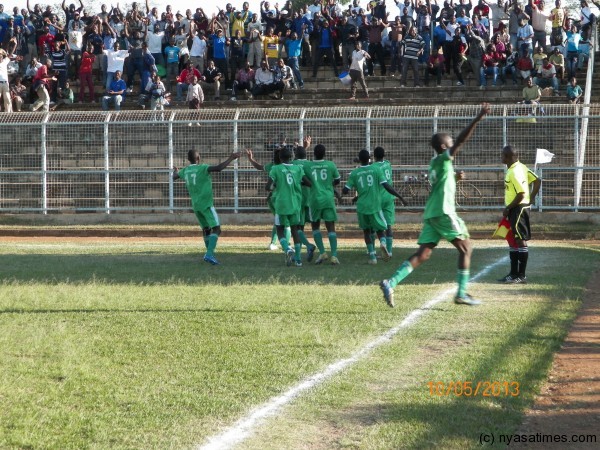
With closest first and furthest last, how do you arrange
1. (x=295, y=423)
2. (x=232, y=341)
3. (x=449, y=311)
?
(x=295, y=423) → (x=232, y=341) → (x=449, y=311)

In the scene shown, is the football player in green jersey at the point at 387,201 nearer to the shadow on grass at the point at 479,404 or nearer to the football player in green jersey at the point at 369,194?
the football player in green jersey at the point at 369,194

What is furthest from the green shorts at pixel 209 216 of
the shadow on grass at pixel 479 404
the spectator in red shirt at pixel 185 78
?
the spectator in red shirt at pixel 185 78

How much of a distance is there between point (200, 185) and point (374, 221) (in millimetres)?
3006

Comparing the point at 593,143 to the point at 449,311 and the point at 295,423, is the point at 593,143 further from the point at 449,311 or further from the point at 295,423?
the point at 295,423

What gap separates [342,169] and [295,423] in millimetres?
20024

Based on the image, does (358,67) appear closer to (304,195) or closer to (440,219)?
(304,195)

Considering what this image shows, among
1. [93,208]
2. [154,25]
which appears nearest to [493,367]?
[93,208]

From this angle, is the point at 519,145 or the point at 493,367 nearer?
the point at 493,367

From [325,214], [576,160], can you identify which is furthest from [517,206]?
[576,160]

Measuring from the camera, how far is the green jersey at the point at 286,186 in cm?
1672

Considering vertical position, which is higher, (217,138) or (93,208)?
(217,138)

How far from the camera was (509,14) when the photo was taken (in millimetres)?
31250
